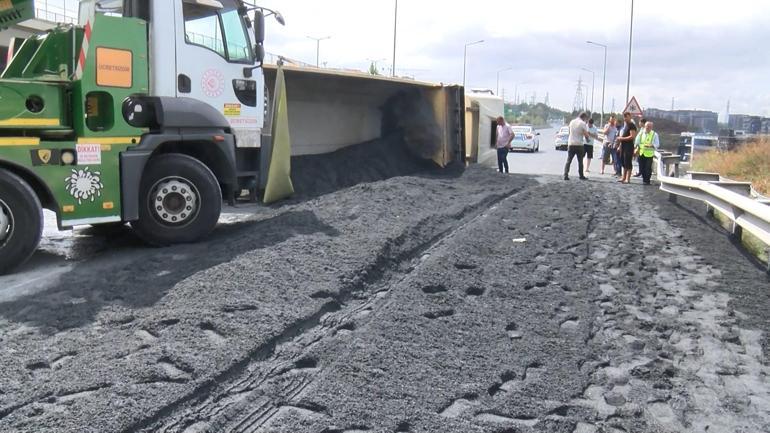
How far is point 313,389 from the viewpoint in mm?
3910

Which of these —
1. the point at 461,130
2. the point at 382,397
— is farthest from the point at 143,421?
the point at 461,130

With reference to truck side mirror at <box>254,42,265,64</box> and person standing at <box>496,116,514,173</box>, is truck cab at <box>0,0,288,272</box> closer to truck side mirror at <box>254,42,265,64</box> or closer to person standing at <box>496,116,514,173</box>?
truck side mirror at <box>254,42,265,64</box>

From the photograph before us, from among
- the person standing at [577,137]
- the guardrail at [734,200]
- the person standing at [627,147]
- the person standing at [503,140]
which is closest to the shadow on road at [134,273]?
the guardrail at [734,200]

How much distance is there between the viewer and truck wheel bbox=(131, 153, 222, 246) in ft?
26.0

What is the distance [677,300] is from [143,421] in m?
4.52

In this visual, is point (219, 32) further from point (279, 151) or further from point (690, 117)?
point (690, 117)

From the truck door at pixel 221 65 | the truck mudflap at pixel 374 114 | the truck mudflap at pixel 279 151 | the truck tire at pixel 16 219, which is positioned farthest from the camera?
the truck mudflap at pixel 374 114

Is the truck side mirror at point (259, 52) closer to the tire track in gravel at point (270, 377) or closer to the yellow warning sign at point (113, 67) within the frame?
the yellow warning sign at point (113, 67)

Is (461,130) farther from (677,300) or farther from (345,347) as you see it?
(345,347)

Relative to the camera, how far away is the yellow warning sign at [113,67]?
290 inches

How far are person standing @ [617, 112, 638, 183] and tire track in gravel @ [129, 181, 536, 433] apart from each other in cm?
1112

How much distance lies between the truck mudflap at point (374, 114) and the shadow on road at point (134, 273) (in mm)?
5306

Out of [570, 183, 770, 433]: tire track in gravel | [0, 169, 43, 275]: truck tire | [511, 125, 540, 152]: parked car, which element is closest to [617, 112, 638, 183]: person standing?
[570, 183, 770, 433]: tire track in gravel

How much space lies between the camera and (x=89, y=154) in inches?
287
